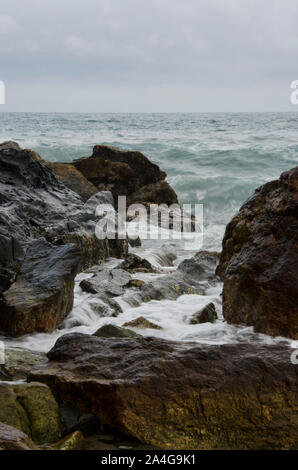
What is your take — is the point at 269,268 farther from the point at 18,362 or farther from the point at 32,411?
the point at 32,411

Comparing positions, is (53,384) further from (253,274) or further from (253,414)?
(253,274)

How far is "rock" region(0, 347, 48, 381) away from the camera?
118 inches

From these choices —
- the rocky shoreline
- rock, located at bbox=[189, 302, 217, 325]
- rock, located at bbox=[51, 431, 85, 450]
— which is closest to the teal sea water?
the rocky shoreline

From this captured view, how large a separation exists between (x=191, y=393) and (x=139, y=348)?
54 centimetres

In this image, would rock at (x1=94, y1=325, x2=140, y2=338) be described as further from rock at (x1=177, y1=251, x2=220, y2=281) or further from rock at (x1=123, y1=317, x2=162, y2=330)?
rock at (x1=177, y1=251, x2=220, y2=281)

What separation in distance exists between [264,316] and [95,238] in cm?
321

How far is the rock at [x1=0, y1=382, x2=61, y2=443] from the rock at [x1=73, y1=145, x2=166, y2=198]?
8.31 m

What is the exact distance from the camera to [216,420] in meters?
2.55

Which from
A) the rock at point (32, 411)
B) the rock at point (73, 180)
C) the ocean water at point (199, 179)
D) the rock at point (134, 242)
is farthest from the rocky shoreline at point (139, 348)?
the rock at point (73, 180)

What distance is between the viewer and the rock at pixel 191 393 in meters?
2.52

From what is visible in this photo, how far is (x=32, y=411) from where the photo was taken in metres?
2.52

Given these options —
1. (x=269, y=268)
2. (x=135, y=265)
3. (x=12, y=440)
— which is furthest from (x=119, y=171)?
(x=12, y=440)
